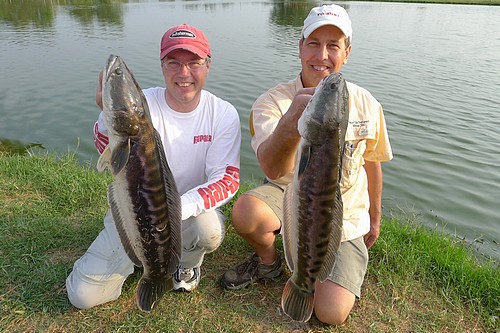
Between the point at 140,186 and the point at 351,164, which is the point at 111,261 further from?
the point at 351,164

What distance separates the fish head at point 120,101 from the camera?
2.92 metres

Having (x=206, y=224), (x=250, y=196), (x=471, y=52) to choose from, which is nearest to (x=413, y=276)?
(x=250, y=196)

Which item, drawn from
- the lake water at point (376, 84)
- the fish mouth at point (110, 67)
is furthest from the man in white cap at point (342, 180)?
the lake water at point (376, 84)

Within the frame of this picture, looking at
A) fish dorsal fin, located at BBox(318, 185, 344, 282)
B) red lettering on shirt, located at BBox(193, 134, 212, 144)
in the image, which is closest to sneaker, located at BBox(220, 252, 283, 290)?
fish dorsal fin, located at BBox(318, 185, 344, 282)

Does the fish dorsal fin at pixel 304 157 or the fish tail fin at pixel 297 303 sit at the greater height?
the fish dorsal fin at pixel 304 157

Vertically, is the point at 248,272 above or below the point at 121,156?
below

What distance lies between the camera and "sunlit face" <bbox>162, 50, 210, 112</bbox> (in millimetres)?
3865

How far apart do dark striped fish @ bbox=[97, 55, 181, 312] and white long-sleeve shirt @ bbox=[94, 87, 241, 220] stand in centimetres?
68

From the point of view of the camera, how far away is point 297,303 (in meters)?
3.47

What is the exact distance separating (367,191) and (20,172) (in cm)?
512

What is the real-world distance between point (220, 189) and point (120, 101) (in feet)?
4.44

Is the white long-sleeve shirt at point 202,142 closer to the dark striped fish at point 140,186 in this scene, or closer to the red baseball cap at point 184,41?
the red baseball cap at point 184,41

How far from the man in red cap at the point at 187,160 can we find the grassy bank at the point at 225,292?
228 mm

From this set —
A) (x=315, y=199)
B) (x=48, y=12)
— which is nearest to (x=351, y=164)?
(x=315, y=199)
